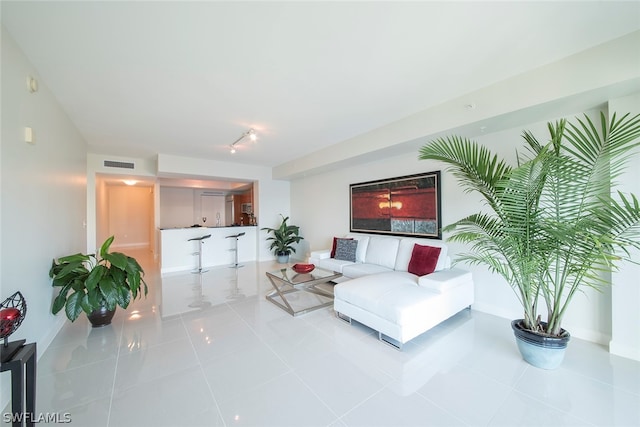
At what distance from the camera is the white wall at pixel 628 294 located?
2105 mm

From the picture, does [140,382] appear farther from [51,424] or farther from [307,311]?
[307,311]

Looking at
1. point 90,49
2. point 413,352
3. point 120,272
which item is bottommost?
point 413,352

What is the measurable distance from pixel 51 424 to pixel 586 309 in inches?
180

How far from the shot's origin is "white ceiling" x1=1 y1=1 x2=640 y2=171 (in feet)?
5.32

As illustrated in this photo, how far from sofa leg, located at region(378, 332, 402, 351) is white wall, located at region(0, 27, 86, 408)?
2887mm

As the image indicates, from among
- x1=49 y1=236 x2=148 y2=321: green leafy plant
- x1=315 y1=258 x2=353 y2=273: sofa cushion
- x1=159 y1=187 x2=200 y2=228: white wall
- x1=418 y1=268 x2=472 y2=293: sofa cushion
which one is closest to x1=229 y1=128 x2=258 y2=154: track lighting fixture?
x1=49 y1=236 x2=148 y2=321: green leafy plant

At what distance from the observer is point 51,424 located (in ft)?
4.91

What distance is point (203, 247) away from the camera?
5.91m

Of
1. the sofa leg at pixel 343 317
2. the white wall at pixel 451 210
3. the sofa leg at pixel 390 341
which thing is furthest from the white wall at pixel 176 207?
the sofa leg at pixel 390 341

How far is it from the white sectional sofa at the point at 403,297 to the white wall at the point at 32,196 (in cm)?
278

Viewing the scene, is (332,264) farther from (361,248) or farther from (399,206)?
(399,206)

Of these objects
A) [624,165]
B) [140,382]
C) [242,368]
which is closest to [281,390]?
[242,368]

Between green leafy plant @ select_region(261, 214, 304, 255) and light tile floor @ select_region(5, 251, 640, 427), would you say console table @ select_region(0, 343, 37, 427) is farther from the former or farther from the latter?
green leafy plant @ select_region(261, 214, 304, 255)

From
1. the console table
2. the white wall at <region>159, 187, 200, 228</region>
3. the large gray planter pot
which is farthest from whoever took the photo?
the white wall at <region>159, 187, 200, 228</region>
